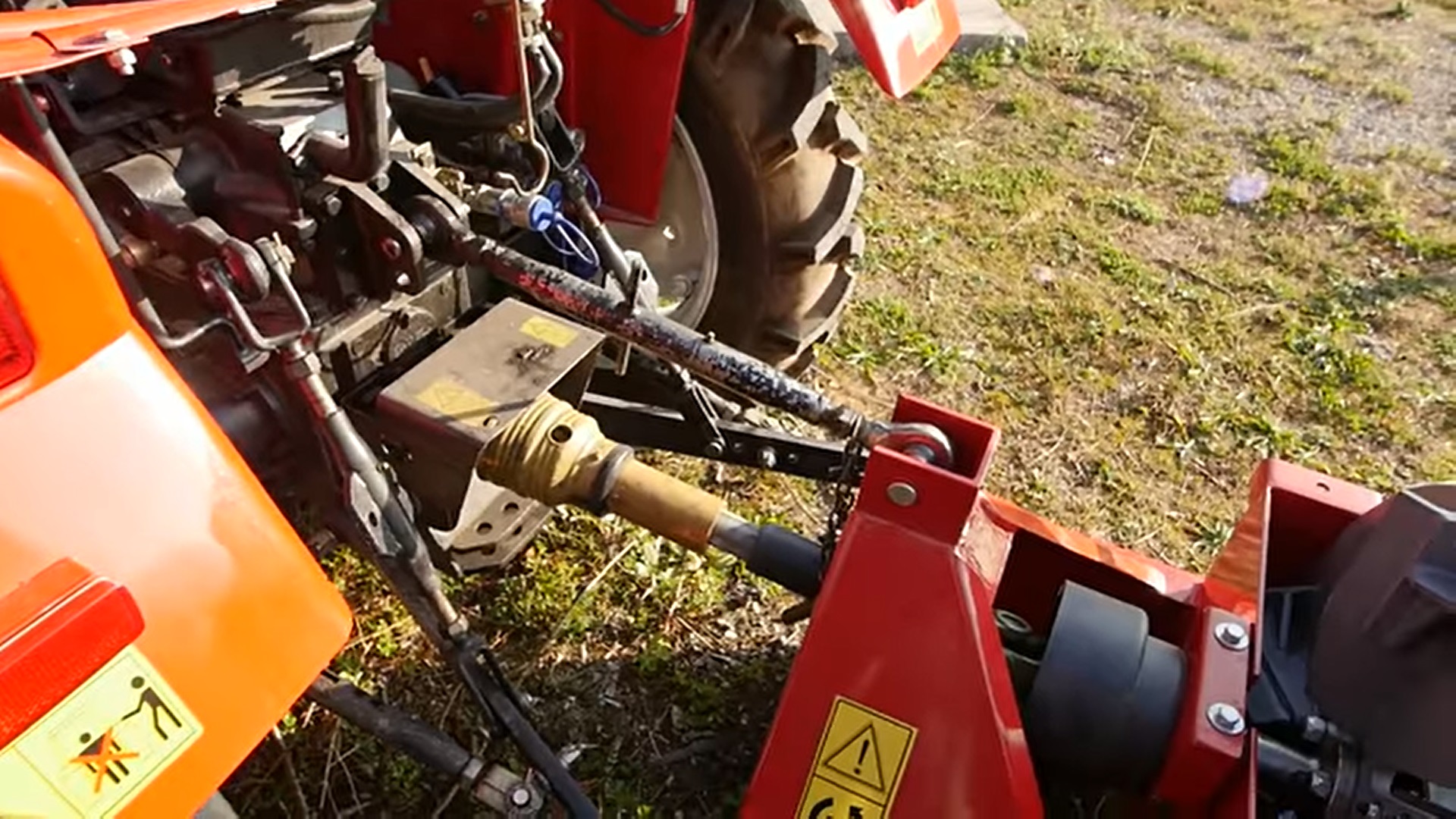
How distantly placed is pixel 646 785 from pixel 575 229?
906 mm

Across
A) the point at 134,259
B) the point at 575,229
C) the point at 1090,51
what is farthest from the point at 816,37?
the point at 1090,51

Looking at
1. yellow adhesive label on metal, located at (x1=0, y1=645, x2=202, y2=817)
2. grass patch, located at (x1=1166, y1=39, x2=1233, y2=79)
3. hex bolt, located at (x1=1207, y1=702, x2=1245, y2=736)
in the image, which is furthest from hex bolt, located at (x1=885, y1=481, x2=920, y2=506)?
grass patch, located at (x1=1166, y1=39, x2=1233, y2=79)

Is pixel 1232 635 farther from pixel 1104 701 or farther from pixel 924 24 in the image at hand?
pixel 924 24

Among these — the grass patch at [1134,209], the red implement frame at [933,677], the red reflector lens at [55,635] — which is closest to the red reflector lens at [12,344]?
the red reflector lens at [55,635]

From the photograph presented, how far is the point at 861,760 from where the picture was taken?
4.53 ft

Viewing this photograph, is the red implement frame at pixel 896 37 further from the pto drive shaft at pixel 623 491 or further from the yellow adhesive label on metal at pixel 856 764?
the yellow adhesive label on metal at pixel 856 764

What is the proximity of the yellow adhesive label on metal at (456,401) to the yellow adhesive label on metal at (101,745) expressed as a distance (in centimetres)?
54

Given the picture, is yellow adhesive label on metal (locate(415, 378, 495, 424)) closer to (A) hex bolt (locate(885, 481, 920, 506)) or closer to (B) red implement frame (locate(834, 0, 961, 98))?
(A) hex bolt (locate(885, 481, 920, 506))

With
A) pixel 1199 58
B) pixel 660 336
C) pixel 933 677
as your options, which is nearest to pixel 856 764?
pixel 933 677

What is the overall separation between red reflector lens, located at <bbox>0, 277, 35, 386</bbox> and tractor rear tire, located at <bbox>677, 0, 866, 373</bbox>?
1.31 metres

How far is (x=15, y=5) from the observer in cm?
160

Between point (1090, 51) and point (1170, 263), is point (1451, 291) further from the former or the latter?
point (1090, 51)

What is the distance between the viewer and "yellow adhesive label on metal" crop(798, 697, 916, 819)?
4.49 feet

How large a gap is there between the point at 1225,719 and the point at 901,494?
0.43m
